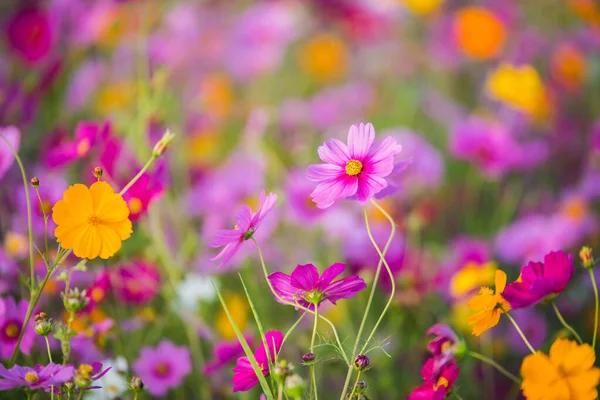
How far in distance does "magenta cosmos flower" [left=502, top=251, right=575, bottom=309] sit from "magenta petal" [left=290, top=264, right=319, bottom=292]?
0.52 feet

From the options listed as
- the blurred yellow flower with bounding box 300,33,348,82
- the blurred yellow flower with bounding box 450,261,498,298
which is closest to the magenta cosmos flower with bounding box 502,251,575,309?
the blurred yellow flower with bounding box 450,261,498,298

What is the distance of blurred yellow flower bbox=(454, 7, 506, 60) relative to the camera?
162 centimetres

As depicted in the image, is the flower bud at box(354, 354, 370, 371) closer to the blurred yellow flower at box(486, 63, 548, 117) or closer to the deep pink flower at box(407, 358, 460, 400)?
the deep pink flower at box(407, 358, 460, 400)

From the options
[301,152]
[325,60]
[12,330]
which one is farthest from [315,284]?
[325,60]

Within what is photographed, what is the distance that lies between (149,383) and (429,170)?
714 millimetres

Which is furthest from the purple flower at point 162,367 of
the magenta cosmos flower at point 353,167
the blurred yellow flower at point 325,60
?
the blurred yellow flower at point 325,60

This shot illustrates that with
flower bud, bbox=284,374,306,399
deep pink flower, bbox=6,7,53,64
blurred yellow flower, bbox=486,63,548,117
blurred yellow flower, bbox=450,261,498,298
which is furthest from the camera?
deep pink flower, bbox=6,7,53,64

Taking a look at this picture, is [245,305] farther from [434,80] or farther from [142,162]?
[434,80]

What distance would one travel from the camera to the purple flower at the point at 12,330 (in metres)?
0.63

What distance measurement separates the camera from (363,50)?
2.10 metres

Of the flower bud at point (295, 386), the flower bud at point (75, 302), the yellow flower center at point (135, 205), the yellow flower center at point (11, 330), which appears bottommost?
the yellow flower center at point (11, 330)

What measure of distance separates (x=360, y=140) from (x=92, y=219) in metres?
0.24

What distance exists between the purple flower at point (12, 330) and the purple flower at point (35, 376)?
128mm

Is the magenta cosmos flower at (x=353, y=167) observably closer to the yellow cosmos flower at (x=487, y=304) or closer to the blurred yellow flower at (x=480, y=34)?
the yellow cosmos flower at (x=487, y=304)
